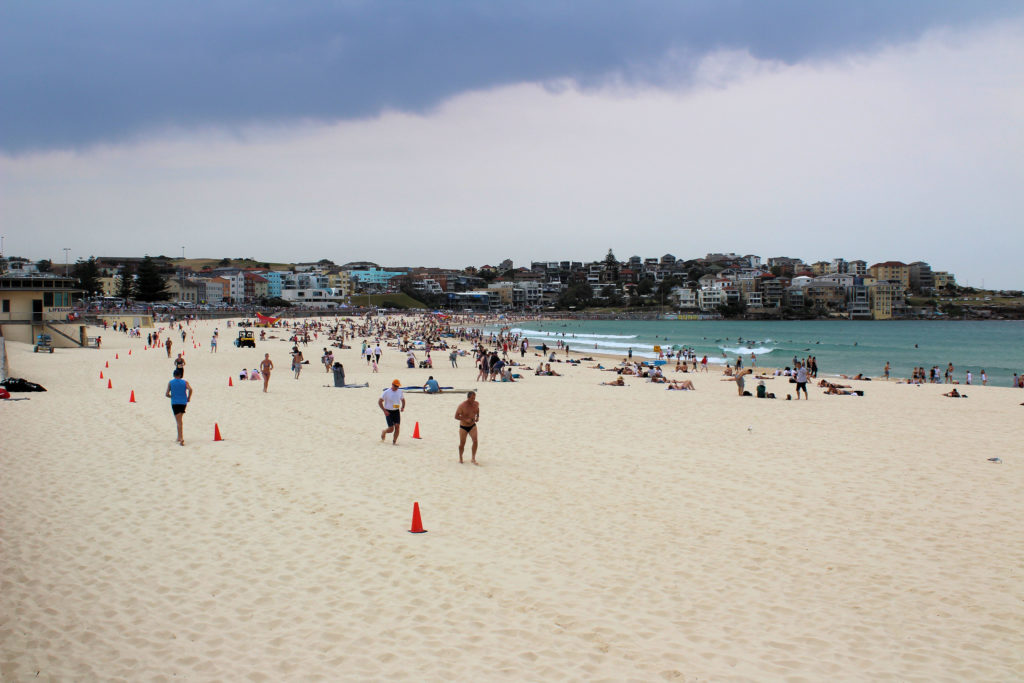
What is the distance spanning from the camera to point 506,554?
23.6ft

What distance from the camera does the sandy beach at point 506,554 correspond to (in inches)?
202

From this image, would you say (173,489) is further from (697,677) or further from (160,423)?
(697,677)

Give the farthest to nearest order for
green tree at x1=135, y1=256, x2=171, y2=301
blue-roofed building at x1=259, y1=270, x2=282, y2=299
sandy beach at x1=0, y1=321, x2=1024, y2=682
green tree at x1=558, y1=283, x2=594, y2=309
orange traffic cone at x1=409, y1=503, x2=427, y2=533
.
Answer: green tree at x1=558, y1=283, x2=594, y2=309, blue-roofed building at x1=259, y1=270, x2=282, y2=299, green tree at x1=135, y1=256, x2=171, y2=301, orange traffic cone at x1=409, y1=503, x2=427, y2=533, sandy beach at x1=0, y1=321, x2=1024, y2=682

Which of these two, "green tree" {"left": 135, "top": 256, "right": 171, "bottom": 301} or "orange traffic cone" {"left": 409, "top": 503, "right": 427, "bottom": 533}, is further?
"green tree" {"left": 135, "top": 256, "right": 171, "bottom": 301}

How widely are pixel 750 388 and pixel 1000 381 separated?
22.8m

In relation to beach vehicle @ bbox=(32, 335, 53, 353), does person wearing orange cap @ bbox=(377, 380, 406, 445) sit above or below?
above

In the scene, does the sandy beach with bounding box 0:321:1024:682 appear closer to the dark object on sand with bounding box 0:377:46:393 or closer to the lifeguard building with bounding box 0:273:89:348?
the dark object on sand with bounding box 0:377:46:393

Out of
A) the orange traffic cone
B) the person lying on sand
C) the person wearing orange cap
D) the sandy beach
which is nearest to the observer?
the sandy beach

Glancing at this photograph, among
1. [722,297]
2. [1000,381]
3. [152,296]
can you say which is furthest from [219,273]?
[1000,381]

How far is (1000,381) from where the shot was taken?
3878 centimetres

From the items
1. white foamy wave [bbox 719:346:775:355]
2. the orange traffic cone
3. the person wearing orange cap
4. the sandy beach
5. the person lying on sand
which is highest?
the person wearing orange cap

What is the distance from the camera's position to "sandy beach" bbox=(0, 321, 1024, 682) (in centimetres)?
512

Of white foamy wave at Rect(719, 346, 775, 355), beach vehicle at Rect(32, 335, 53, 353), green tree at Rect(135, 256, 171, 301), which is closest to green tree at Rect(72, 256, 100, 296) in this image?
green tree at Rect(135, 256, 171, 301)

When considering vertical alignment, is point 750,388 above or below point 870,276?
below
